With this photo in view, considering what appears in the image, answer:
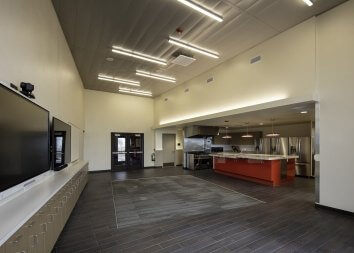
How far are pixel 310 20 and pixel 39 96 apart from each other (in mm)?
6022

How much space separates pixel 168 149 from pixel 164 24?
9.56 metres

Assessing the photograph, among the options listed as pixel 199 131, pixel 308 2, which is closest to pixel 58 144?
pixel 308 2

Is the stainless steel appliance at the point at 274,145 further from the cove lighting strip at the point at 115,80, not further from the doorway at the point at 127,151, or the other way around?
the cove lighting strip at the point at 115,80

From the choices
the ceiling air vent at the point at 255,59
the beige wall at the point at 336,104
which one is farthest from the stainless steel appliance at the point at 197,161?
the beige wall at the point at 336,104

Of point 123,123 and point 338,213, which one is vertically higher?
point 123,123

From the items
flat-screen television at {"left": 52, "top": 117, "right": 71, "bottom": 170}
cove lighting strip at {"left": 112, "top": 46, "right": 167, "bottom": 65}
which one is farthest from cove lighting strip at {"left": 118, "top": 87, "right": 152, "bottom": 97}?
flat-screen television at {"left": 52, "top": 117, "right": 71, "bottom": 170}

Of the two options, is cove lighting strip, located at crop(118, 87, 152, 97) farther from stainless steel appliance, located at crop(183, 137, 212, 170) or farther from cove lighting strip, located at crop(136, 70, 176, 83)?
stainless steel appliance, located at crop(183, 137, 212, 170)

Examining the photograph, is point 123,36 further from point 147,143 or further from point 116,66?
point 147,143

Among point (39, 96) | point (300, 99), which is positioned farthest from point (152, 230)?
point (300, 99)

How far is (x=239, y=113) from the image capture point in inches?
240

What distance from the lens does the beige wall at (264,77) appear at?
184 inches

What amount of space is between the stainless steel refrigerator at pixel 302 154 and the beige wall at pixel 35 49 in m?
9.79

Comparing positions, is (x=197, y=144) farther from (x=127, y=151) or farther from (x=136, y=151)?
(x=127, y=151)

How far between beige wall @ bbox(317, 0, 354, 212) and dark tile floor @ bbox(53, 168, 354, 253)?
59cm
